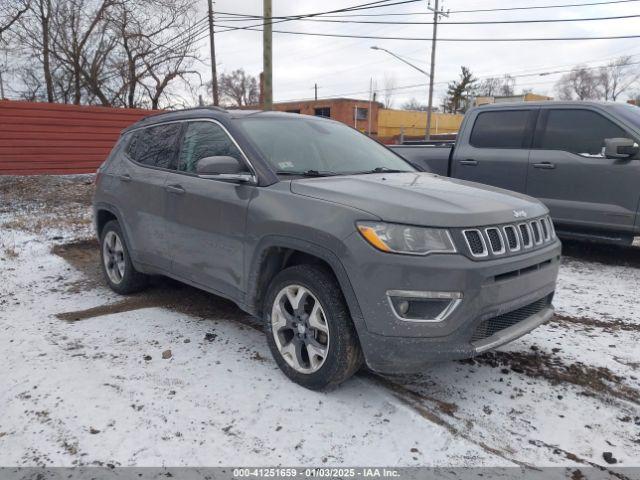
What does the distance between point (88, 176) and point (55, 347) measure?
463 inches

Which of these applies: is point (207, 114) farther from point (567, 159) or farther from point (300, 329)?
point (567, 159)

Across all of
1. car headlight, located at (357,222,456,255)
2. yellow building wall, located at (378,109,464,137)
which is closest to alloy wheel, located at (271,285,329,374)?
car headlight, located at (357,222,456,255)

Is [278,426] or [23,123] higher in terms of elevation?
[23,123]

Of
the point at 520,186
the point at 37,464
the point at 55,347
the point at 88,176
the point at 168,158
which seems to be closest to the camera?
the point at 37,464

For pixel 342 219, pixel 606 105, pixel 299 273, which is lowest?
pixel 299 273

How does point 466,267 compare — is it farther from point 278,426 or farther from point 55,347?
point 55,347

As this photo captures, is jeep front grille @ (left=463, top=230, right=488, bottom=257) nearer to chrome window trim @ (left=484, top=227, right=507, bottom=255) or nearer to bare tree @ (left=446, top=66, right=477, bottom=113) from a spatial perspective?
chrome window trim @ (left=484, top=227, right=507, bottom=255)

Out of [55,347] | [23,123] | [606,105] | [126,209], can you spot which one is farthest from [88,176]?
[606,105]

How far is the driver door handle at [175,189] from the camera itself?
3867mm

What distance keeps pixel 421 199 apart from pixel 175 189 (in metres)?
2.03

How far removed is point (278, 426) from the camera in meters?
2.72

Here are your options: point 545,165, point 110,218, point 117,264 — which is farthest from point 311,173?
point 545,165

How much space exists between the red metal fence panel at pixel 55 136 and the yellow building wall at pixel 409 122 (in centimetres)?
3438

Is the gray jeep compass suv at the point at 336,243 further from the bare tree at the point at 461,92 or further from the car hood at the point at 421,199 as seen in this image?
the bare tree at the point at 461,92
